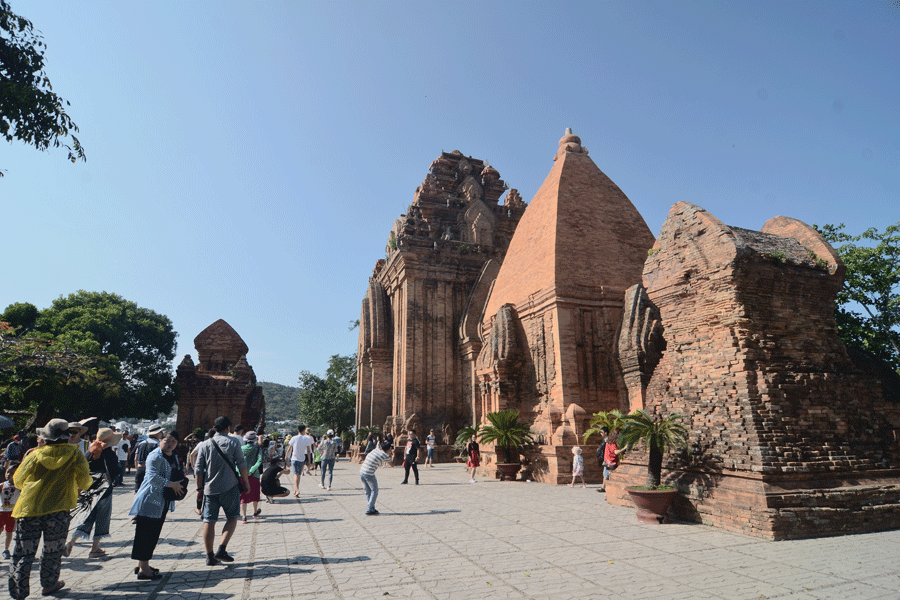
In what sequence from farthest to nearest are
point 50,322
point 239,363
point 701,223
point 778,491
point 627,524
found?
point 239,363 < point 50,322 < point 701,223 < point 627,524 < point 778,491

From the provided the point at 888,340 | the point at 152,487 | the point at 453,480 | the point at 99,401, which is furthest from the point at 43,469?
the point at 99,401

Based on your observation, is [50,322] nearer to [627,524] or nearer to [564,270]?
[564,270]

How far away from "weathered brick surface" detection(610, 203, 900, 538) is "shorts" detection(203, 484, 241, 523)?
244 inches

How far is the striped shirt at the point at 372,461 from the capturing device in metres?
8.79

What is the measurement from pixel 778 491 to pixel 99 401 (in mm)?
27023

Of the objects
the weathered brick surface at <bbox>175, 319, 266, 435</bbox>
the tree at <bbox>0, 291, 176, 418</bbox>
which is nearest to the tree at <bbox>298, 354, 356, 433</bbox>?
the weathered brick surface at <bbox>175, 319, 266, 435</bbox>

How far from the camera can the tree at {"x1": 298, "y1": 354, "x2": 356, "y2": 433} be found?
37.1 meters

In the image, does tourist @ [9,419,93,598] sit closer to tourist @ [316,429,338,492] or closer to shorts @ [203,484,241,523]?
shorts @ [203,484,241,523]

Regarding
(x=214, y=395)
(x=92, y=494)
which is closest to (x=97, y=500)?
(x=92, y=494)

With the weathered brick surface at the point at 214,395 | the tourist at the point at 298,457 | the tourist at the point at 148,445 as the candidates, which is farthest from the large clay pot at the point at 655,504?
the weathered brick surface at the point at 214,395

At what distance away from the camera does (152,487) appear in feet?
17.1

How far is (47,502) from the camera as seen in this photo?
178 inches

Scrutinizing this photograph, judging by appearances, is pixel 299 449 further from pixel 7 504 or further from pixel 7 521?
pixel 7 504

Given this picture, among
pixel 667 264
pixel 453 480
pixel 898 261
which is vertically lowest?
pixel 453 480
